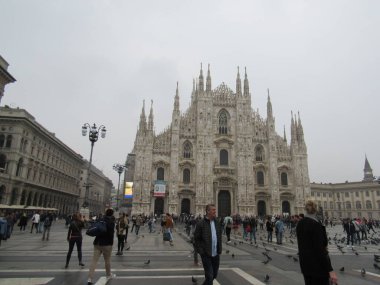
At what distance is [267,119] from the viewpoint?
149ft

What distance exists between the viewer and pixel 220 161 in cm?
4419

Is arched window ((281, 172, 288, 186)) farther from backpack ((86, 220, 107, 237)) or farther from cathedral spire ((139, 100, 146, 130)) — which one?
backpack ((86, 220, 107, 237))

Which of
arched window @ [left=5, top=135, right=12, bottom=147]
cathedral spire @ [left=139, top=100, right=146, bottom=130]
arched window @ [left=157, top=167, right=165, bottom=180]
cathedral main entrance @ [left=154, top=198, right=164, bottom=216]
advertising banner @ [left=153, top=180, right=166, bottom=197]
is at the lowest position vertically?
cathedral main entrance @ [left=154, top=198, right=164, bottom=216]

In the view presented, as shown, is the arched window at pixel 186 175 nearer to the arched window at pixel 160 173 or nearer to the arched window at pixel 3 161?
the arched window at pixel 160 173

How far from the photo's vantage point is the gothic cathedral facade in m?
40.8

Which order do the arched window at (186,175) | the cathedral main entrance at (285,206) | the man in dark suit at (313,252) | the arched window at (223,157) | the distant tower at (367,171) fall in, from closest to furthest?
the man in dark suit at (313,252) → the arched window at (186,175) → the cathedral main entrance at (285,206) → the arched window at (223,157) → the distant tower at (367,171)

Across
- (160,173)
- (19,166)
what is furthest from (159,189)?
(19,166)

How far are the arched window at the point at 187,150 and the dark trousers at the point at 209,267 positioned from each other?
3802cm

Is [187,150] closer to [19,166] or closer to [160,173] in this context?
[160,173]

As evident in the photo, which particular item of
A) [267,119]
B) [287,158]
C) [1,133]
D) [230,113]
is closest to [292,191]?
[287,158]

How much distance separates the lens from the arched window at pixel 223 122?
4531cm

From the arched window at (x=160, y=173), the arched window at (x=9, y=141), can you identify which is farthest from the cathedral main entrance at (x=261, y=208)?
the arched window at (x=9, y=141)

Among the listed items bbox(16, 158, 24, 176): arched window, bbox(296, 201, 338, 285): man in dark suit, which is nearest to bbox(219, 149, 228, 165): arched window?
bbox(16, 158, 24, 176): arched window

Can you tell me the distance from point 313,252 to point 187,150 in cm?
3980
